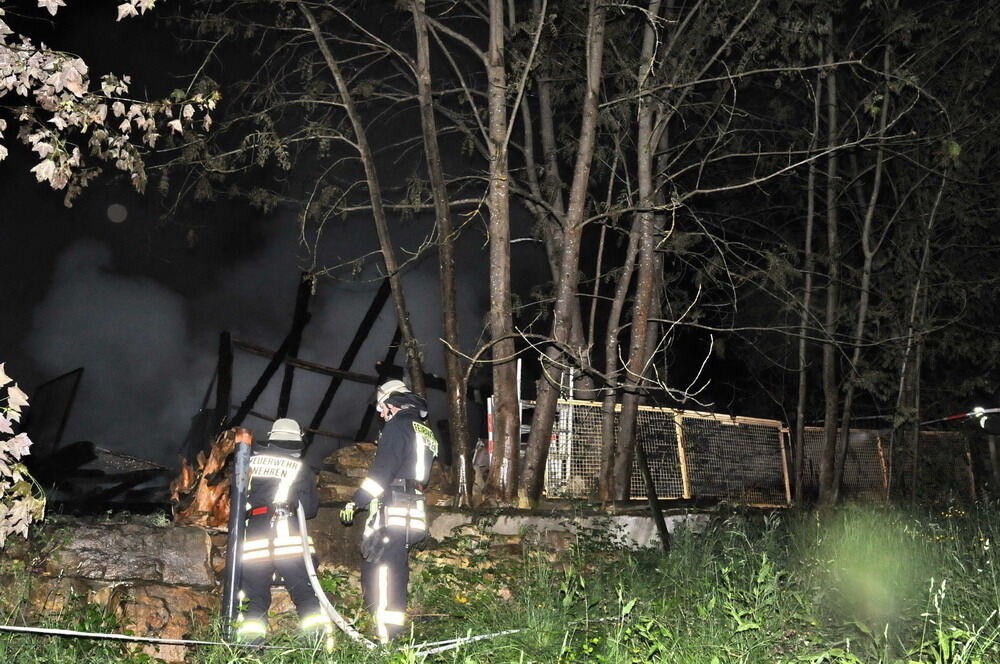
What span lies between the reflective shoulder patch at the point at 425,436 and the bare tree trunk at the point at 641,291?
3.29 meters

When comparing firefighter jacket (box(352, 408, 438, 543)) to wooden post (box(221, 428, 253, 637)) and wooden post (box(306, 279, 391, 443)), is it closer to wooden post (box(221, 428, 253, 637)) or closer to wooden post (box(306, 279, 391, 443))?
wooden post (box(221, 428, 253, 637))

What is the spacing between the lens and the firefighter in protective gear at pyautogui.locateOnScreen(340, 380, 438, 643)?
17.7ft

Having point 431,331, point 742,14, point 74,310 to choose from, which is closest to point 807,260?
point 742,14

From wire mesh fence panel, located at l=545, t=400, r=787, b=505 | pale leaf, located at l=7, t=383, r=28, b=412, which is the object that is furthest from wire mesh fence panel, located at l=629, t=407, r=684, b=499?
pale leaf, located at l=7, t=383, r=28, b=412

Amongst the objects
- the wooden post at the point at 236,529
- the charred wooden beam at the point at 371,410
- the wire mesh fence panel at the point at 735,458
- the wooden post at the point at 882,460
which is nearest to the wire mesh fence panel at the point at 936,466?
the wooden post at the point at 882,460

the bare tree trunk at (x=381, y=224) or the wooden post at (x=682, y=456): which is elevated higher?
the bare tree trunk at (x=381, y=224)

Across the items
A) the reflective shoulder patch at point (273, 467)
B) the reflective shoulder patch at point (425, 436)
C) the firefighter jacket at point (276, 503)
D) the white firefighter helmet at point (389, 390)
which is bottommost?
the firefighter jacket at point (276, 503)

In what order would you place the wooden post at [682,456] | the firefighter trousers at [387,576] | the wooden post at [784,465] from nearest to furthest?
the firefighter trousers at [387,576], the wooden post at [682,456], the wooden post at [784,465]

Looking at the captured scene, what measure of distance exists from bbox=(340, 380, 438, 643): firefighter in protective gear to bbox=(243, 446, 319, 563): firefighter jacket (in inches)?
18.2

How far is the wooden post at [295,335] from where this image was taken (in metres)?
14.1

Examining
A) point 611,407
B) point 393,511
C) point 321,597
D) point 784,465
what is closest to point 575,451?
point 611,407

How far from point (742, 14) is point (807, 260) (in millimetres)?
3904

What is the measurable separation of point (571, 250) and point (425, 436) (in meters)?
3.10

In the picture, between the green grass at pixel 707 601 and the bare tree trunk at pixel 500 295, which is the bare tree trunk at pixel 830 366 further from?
the bare tree trunk at pixel 500 295
